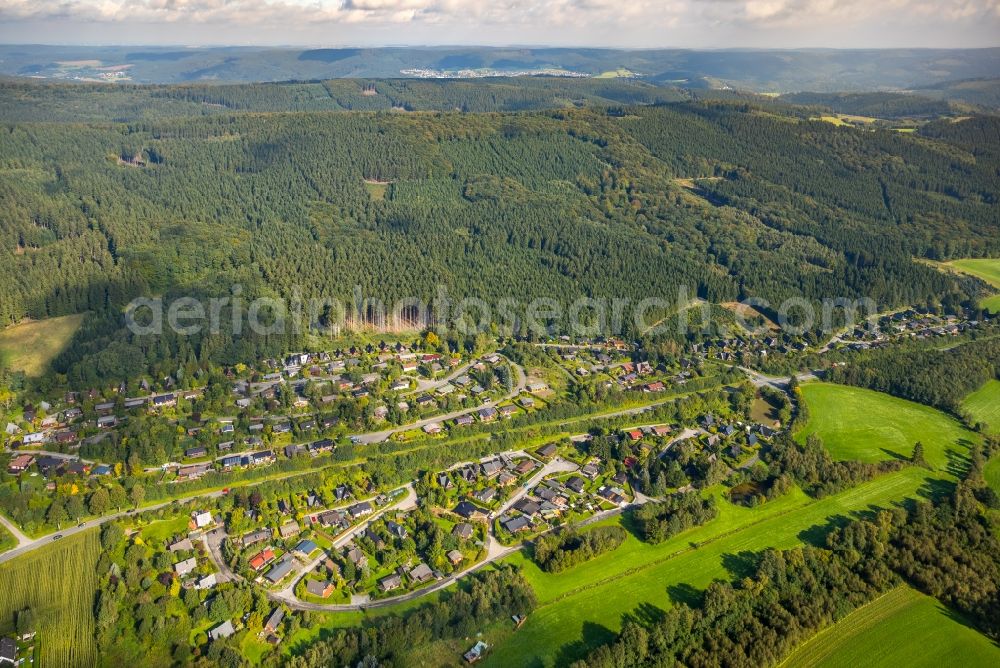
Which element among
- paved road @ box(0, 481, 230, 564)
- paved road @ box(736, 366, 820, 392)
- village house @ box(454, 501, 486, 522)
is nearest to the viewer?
paved road @ box(0, 481, 230, 564)

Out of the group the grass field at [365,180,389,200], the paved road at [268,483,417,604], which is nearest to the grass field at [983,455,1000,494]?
the paved road at [268,483,417,604]

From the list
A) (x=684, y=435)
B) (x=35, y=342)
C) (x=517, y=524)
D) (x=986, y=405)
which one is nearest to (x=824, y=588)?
(x=517, y=524)

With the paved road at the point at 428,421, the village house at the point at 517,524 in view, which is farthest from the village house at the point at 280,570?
the paved road at the point at 428,421

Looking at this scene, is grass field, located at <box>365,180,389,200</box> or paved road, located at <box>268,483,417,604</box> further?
grass field, located at <box>365,180,389,200</box>

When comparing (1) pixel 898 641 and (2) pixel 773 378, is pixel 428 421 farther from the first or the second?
(1) pixel 898 641

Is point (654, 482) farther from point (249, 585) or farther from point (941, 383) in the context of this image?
point (941, 383)

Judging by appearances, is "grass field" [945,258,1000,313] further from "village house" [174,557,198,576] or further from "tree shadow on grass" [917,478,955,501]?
"village house" [174,557,198,576]

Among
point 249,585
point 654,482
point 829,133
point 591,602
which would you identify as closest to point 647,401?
point 654,482

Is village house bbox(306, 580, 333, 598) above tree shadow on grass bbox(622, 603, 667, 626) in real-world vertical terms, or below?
above
